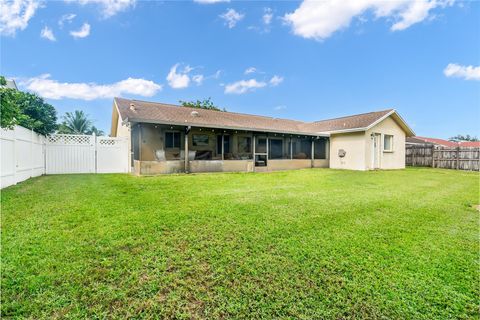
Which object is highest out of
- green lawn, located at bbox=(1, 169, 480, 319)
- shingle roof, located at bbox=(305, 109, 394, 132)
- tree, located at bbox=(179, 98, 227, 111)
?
tree, located at bbox=(179, 98, 227, 111)

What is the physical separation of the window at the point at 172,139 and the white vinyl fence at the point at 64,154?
2218 mm

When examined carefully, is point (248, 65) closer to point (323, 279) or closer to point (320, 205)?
point (320, 205)

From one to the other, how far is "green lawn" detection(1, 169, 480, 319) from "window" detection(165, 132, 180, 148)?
8.44 m

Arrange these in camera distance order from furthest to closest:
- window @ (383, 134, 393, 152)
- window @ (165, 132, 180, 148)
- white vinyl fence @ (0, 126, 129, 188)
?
window @ (383, 134, 393, 152), window @ (165, 132, 180, 148), white vinyl fence @ (0, 126, 129, 188)

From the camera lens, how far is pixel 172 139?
13500 mm

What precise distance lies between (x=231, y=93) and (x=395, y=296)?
33.4 metres

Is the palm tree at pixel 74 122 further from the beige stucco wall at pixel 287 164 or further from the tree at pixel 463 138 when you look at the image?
the tree at pixel 463 138

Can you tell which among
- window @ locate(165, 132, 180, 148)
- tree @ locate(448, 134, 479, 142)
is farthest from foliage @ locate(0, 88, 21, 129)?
tree @ locate(448, 134, 479, 142)

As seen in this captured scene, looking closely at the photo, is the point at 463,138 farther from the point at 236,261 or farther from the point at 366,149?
the point at 236,261

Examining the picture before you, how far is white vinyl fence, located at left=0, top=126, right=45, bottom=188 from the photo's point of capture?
22.0 feet

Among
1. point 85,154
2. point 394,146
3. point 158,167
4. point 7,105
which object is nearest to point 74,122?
point 85,154

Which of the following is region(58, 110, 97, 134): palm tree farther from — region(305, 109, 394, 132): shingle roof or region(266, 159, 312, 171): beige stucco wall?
region(305, 109, 394, 132): shingle roof

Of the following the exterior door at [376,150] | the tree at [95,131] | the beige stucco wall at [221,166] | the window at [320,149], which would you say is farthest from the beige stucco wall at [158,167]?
the tree at [95,131]

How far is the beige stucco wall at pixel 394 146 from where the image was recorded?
1482 centimetres
